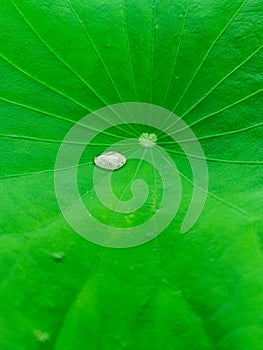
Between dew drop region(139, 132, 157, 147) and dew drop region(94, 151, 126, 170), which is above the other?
dew drop region(139, 132, 157, 147)

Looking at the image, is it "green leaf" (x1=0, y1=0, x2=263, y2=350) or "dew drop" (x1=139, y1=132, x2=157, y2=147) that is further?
"dew drop" (x1=139, y1=132, x2=157, y2=147)

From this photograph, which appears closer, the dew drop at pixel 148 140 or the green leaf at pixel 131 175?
the green leaf at pixel 131 175

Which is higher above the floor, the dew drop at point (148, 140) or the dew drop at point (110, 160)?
the dew drop at point (148, 140)

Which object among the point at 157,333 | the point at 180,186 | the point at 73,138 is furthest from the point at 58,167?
the point at 157,333
